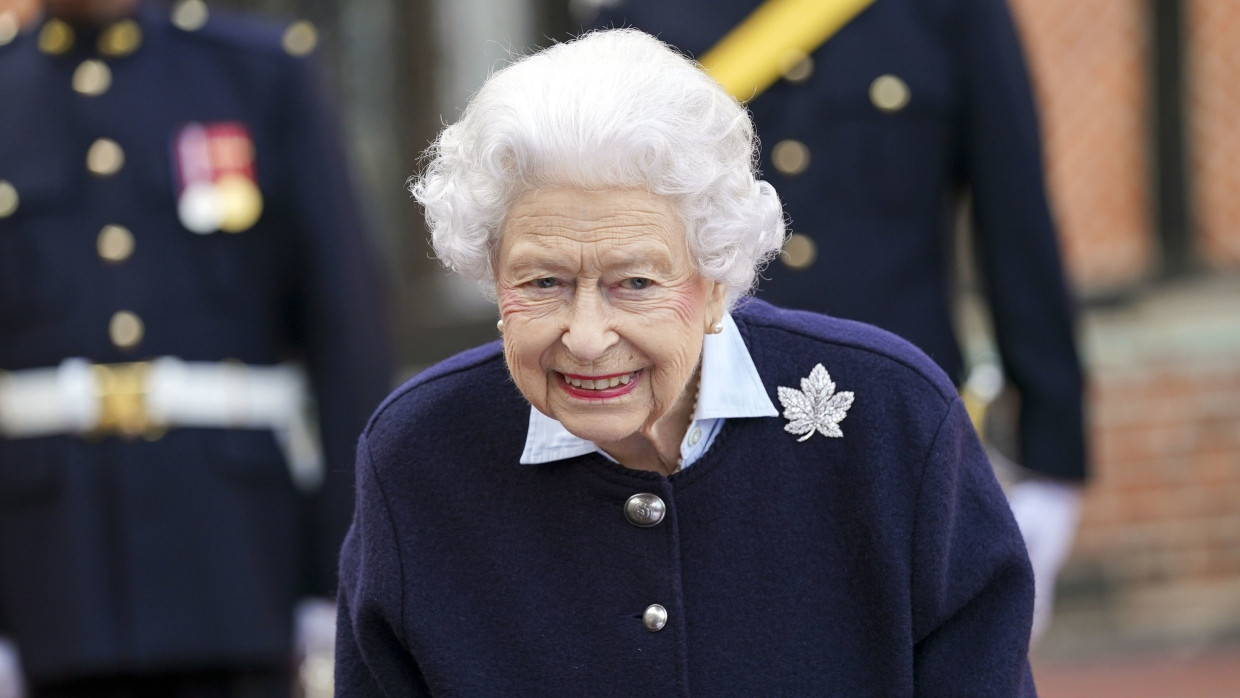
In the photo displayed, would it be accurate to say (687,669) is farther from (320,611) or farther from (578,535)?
(320,611)

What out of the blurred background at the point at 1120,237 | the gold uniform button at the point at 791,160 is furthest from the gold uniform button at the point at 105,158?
the blurred background at the point at 1120,237

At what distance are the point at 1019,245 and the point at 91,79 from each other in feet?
6.20

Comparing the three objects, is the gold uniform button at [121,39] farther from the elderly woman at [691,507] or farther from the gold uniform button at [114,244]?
the elderly woman at [691,507]

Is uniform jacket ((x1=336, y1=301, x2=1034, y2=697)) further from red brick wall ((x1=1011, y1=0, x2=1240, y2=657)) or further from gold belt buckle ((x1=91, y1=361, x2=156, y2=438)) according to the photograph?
red brick wall ((x1=1011, y1=0, x2=1240, y2=657))

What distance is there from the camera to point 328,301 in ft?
12.5

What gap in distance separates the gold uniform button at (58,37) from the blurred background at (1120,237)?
8.56 feet

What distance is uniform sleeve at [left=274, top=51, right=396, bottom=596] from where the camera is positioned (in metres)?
3.79

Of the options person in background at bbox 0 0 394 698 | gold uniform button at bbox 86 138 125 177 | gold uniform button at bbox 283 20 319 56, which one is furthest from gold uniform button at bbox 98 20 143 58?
gold uniform button at bbox 283 20 319 56

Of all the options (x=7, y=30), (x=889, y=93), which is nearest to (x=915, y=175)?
(x=889, y=93)

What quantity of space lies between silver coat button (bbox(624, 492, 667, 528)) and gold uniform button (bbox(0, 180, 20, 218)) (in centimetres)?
186

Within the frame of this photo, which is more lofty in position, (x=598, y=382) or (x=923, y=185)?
(x=923, y=185)

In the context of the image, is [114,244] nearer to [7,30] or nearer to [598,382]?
[7,30]

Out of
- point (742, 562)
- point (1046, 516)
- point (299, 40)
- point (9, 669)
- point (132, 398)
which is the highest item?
point (299, 40)

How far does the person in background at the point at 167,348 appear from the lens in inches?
146
